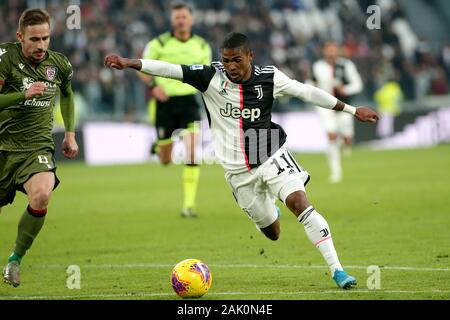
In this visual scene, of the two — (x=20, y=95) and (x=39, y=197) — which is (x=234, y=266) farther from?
(x=20, y=95)

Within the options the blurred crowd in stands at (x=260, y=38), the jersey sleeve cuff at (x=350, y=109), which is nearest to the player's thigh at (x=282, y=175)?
the jersey sleeve cuff at (x=350, y=109)

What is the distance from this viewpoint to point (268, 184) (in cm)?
868

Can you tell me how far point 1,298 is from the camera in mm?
8094

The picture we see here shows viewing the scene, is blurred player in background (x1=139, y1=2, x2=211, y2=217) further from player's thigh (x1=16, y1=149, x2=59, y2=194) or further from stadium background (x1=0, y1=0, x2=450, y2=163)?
stadium background (x1=0, y1=0, x2=450, y2=163)

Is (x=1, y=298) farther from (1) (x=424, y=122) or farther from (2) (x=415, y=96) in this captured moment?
(2) (x=415, y=96)

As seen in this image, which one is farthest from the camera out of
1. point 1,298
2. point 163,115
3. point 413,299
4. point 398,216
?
point 163,115

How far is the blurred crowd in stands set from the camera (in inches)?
1127

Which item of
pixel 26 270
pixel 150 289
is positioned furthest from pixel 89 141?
pixel 150 289

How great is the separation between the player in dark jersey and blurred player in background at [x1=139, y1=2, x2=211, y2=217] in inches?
201

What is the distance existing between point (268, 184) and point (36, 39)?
7.81 ft

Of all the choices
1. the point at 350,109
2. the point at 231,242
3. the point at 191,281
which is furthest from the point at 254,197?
the point at 231,242

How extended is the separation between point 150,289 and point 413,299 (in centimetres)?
226

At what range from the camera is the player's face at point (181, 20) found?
14.5m
